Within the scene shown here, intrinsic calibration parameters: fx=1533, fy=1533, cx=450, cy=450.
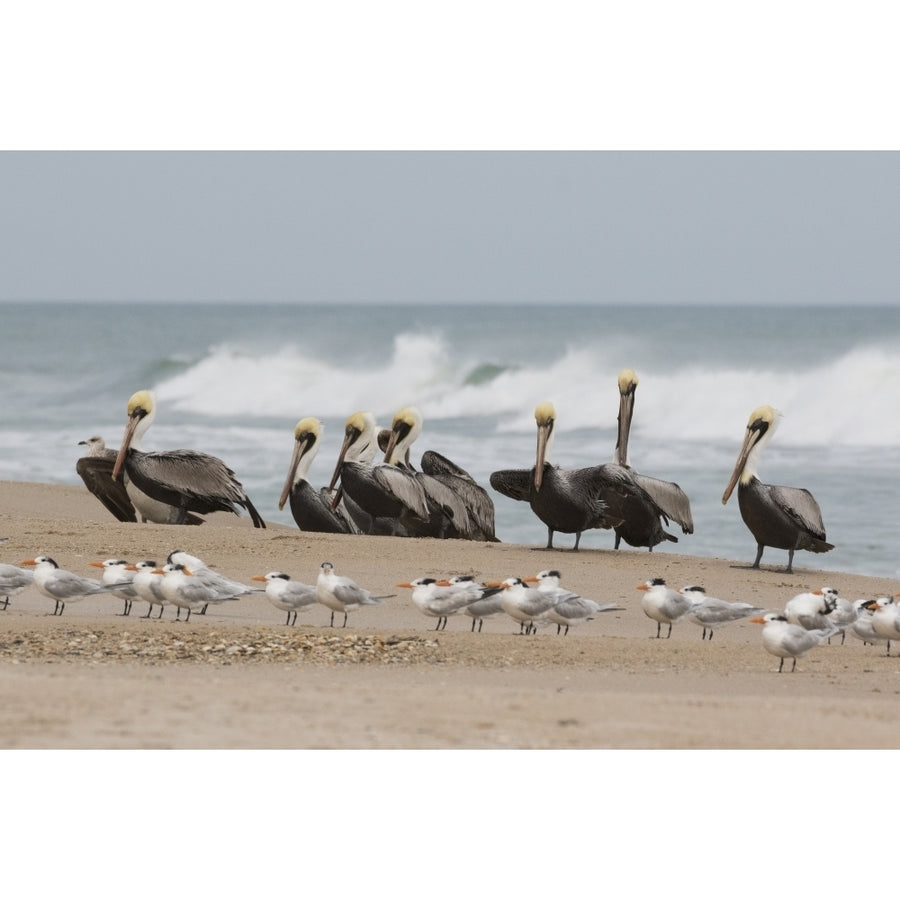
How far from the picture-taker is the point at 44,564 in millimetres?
8477

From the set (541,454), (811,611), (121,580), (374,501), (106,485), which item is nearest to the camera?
(811,611)

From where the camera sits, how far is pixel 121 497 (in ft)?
46.4

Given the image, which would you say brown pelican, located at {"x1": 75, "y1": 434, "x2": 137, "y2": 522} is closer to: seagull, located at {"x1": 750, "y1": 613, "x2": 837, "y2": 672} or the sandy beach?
the sandy beach

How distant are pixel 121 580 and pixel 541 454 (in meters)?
4.97

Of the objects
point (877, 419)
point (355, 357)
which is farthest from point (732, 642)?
point (355, 357)

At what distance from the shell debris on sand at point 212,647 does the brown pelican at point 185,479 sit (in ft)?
18.4

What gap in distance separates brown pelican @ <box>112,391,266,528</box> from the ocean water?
7.14 feet

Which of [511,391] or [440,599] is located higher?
[511,391]

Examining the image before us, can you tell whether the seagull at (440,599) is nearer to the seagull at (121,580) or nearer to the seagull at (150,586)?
the seagull at (150,586)

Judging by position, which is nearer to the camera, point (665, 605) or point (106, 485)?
point (665, 605)

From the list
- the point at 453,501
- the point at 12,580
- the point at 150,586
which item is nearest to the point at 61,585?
the point at 12,580

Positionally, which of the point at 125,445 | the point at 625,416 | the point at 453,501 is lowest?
the point at 453,501

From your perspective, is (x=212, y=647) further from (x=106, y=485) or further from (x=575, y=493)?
(x=106, y=485)

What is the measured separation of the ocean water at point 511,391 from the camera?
67.3ft
